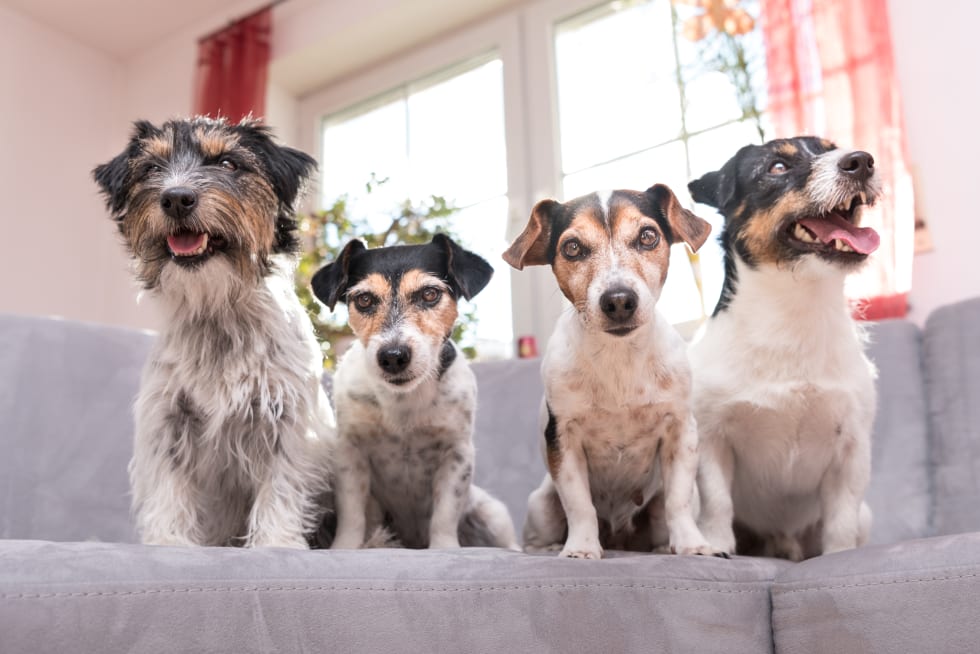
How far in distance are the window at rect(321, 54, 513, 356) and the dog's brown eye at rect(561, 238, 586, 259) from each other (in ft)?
8.28

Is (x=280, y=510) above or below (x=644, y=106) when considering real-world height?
below

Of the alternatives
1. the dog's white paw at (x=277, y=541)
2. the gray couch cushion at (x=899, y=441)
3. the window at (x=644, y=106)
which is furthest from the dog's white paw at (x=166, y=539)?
the window at (x=644, y=106)

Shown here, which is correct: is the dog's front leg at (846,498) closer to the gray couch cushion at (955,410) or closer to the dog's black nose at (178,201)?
the gray couch cushion at (955,410)

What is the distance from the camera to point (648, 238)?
5.27ft

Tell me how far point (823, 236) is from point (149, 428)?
55.6 inches

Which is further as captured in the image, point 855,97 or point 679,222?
point 855,97

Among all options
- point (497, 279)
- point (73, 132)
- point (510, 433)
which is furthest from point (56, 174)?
point (510, 433)

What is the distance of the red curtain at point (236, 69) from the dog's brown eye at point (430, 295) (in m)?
3.93

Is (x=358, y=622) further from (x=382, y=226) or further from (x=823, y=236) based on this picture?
(x=382, y=226)

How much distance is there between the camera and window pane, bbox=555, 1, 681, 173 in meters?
4.24

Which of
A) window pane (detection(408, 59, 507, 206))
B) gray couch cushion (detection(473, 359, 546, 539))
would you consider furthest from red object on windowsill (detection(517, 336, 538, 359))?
gray couch cushion (detection(473, 359, 546, 539))

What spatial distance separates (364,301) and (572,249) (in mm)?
463

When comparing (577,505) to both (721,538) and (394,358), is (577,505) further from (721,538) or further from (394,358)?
(394,358)

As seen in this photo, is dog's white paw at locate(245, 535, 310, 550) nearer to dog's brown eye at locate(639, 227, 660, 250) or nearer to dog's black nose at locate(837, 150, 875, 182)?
dog's brown eye at locate(639, 227, 660, 250)
